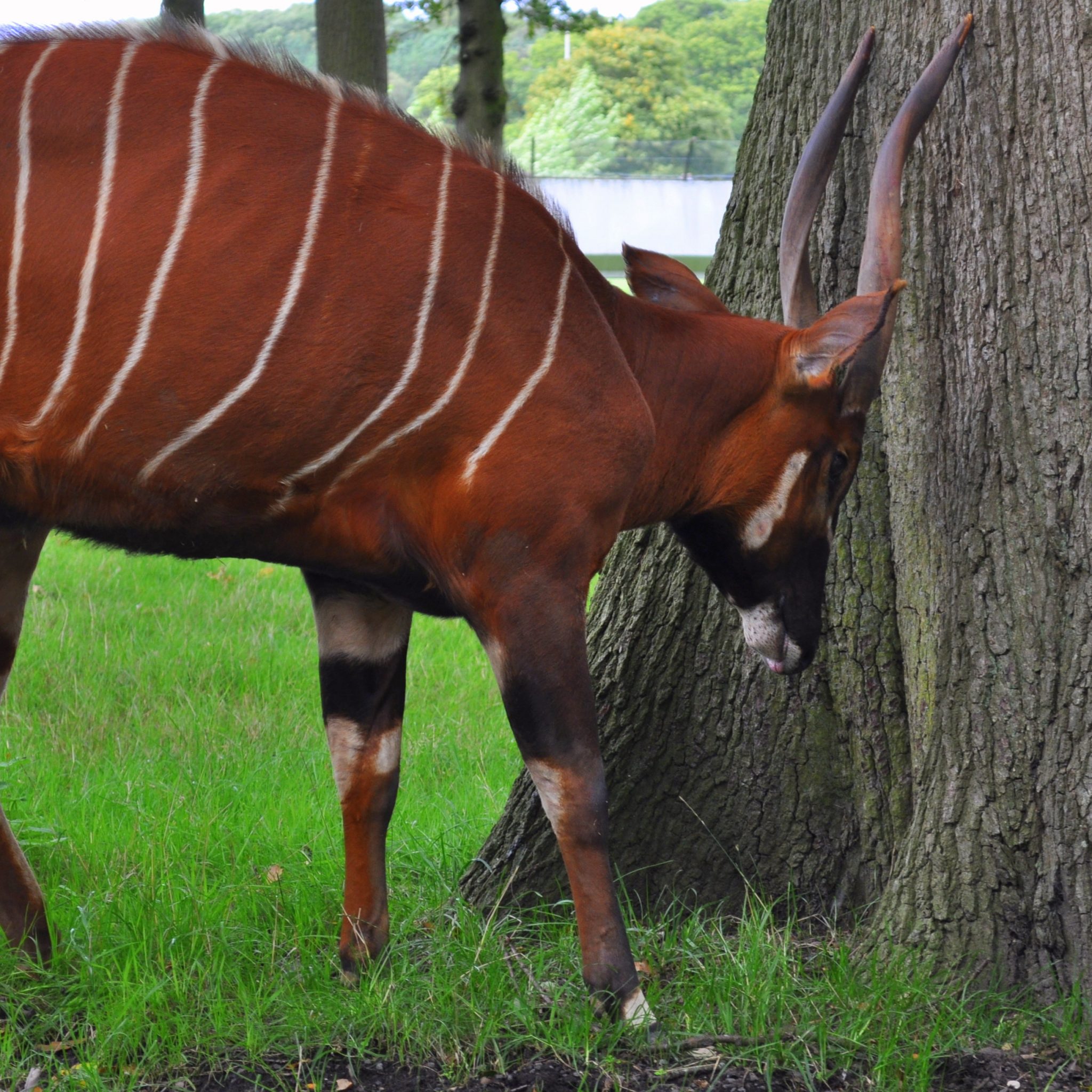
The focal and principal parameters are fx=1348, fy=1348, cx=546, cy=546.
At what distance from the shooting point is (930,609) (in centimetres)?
315

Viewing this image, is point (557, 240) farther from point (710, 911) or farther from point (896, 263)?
point (710, 911)

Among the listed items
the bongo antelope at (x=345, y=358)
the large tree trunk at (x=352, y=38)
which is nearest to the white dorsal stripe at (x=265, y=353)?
the bongo antelope at (x=345, y=358)

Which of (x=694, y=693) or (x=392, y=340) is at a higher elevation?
(x=392, y=340)

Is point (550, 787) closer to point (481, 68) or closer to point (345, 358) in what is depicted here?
point (345, 358)

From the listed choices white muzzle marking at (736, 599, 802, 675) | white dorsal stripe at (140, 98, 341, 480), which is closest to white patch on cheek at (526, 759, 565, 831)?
white muzzle marking at (736, 599, 802, 675)

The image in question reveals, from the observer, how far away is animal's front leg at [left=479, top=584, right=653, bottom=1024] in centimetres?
270

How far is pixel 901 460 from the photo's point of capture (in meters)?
3.21

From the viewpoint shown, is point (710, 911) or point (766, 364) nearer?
point (766, 364)

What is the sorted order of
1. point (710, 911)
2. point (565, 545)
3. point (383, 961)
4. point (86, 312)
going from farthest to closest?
point (710, 911), point (383, 961), point (565, 545), point (86, 312)

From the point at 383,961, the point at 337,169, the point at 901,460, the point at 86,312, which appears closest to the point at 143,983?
the point at 383,961

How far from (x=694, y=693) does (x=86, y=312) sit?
1819 millimetres

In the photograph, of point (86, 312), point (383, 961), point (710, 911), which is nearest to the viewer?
point (86, 312)

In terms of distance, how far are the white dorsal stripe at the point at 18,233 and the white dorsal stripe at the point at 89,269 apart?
98mm

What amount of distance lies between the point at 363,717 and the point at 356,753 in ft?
0.29
